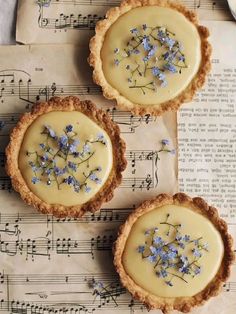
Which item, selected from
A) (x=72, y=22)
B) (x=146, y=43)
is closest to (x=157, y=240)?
(x=146, y=43)

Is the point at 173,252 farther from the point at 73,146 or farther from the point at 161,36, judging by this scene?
the point at 161,36

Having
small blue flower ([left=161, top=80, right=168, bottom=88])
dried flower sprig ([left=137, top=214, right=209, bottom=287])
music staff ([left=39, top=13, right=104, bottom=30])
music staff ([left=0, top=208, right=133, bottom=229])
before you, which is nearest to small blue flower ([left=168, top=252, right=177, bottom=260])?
dried flower sprig ([left=137, top=214, right=209, bottom=287])

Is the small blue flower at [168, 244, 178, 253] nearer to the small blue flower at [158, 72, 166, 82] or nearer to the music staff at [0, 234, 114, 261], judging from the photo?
the music staff at [0, 234, 114, 261]

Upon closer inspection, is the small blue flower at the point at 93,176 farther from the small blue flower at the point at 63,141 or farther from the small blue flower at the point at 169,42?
the small blue flower at the point at 169,42

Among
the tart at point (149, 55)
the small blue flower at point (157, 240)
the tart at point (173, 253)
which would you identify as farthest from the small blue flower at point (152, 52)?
the small blue flower at point (157, 240)

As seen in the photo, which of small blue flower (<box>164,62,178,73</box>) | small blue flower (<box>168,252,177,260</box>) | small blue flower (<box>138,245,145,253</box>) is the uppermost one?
small blue flower (<box>164,62,178,73</box>)

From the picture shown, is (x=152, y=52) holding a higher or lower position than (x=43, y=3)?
lower
